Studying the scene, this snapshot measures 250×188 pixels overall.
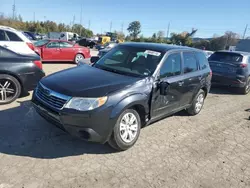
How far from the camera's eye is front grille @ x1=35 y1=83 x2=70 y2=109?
313 cm

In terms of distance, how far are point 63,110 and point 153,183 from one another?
1548 millimetres

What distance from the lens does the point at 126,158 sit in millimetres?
3383

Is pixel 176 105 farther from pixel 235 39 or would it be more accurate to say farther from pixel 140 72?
pixel 235 39

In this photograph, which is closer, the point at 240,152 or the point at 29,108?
the point at 240,152

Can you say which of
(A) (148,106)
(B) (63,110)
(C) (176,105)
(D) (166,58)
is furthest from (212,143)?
(B) (63,110)

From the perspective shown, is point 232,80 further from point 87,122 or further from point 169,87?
point 87,122

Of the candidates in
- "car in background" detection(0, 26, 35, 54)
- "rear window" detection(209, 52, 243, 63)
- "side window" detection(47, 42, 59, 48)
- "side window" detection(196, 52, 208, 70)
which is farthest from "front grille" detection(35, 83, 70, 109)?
"side window" detection(47, 42, 59, 48)

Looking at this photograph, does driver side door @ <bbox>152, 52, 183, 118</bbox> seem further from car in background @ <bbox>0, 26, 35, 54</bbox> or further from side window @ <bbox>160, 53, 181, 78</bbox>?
car in background @ <bbox>0, 26, 35, 54</bbox>

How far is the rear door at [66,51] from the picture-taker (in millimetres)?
12491

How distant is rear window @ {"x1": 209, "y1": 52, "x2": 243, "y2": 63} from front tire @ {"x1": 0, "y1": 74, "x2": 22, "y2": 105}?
7.29m

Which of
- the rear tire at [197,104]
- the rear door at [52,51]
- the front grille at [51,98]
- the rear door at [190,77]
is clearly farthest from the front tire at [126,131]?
the rear door at [52,51]

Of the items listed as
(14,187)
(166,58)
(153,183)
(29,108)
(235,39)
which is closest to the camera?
(14,187)

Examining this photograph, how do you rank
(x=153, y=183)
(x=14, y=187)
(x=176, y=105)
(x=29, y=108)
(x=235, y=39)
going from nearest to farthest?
(x=14, y=187) < (x=153, y=183) < (x=176, y=105) < (x=29, y=108) < (x=235, y=39)

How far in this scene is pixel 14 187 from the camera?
2.58m
